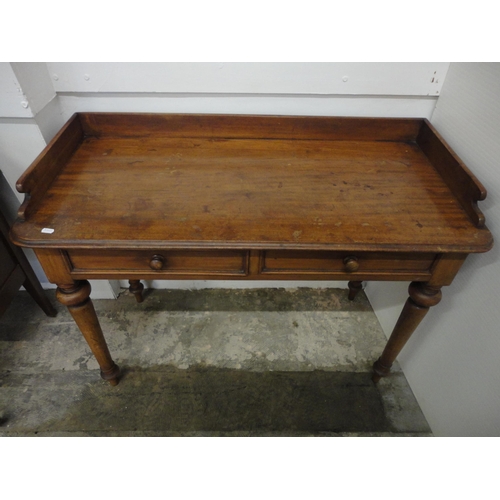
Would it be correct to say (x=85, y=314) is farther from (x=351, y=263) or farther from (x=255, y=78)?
(x=255, y=78)

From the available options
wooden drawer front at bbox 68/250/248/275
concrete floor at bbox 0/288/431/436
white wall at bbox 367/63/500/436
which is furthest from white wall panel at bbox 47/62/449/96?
concrete floor at bbox 0/288/431/436

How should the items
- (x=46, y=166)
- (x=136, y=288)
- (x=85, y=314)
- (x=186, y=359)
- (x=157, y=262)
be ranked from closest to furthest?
(x=157, y=262) < (x=46, y=166) < (x=85, y=314) < (x=186, y=359) < (x=136, y=288)

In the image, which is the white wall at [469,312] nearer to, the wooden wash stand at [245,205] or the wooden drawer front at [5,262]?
the wooden wash stand at [245,205]

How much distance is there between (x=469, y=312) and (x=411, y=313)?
19cm

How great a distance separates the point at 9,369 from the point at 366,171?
178cm

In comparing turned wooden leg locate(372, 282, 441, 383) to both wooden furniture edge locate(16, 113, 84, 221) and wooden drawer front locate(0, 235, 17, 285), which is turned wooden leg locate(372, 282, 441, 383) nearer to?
wooden furniture edge locate(16, 113, 84, 221)

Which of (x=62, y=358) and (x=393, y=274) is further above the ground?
(x=393, y=274)

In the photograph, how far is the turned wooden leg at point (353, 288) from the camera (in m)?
1.90

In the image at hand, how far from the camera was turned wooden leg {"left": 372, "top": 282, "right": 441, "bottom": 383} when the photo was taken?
1179 millimetres

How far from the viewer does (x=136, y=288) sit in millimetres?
→ 1855

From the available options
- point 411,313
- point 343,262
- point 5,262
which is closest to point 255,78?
point 343,262

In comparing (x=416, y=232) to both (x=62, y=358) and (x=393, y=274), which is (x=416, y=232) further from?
(x=62, y=358)
